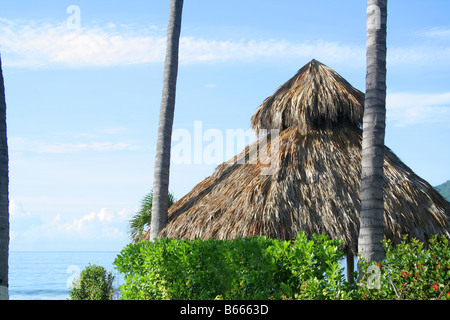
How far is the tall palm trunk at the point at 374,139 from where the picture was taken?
6859 mm

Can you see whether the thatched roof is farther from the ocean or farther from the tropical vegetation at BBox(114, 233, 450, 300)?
the ocean

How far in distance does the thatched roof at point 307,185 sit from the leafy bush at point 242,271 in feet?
9.27

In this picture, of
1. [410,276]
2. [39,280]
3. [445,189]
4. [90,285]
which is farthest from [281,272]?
[445,189]

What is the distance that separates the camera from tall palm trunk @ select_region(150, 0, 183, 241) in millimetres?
11797

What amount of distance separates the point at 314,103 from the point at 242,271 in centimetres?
623

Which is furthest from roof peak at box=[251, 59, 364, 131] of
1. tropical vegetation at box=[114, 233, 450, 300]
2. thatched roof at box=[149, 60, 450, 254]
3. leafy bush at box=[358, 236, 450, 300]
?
leafy bush at box=[358, 236, 450, 300]

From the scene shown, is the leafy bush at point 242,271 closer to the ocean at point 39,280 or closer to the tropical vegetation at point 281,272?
the tropical vegetation at point 281,272

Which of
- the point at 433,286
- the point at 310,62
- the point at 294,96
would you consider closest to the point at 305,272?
the point at 433,286

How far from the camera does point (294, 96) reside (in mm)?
11875

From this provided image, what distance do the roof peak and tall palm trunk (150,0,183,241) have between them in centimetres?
240

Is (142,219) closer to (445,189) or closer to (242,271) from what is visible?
(242,271)

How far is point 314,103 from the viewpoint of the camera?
11.6 metres
